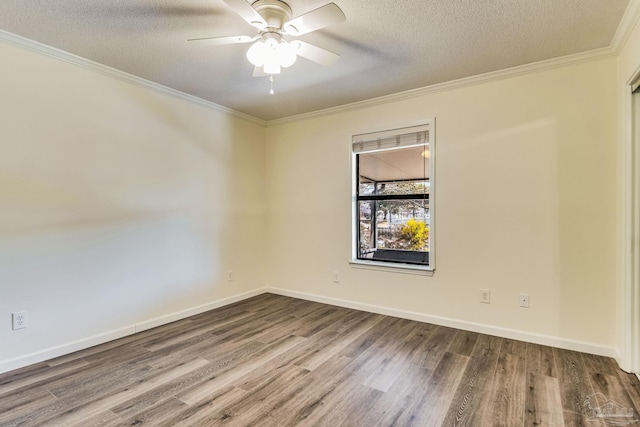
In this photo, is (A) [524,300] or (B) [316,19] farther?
(A) [524,300]

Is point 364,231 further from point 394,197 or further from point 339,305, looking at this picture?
point 339,305

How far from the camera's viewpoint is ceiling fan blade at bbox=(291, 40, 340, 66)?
205cm

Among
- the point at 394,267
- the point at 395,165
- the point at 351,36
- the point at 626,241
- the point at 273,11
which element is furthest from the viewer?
the point at 395,165

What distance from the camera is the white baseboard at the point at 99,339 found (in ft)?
7.75

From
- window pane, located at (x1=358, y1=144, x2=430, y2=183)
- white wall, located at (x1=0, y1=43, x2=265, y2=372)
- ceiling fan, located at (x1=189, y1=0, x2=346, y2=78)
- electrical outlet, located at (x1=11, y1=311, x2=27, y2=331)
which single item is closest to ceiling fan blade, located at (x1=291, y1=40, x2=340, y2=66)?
ceiling fan, located at (x1=189, y1=0, x2=346, y2=78)

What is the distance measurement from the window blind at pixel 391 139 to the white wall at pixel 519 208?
9cm

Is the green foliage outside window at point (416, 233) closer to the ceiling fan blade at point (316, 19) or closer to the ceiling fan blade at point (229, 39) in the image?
the ceiling fan blade at point (316, 19)

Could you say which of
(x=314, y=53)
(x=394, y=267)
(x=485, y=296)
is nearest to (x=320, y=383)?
(x=394, y=267)

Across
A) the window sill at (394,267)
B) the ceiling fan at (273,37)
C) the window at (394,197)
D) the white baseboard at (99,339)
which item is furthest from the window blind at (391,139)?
the white baseboard at (99,339)

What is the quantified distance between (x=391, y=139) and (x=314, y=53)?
167cm

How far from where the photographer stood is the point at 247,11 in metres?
1.73

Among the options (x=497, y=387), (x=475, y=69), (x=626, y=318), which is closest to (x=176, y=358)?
(x=497, y=387)

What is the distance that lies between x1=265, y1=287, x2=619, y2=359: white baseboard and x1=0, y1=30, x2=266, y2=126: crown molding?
8.56 ft

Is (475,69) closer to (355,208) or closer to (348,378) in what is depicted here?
(355,208)
